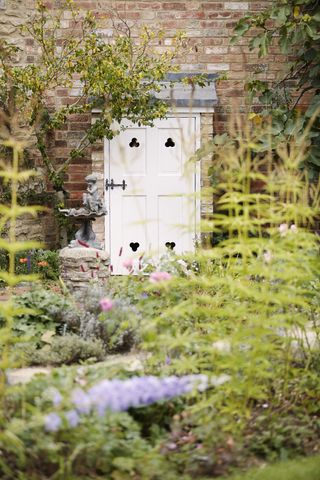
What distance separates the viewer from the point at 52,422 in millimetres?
2926

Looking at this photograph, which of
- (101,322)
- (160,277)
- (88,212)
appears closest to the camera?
(160,277)

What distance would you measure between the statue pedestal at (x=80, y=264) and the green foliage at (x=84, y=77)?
2.08 m

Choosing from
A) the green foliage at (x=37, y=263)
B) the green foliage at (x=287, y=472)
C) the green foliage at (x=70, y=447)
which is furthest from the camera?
the green foliage at (x=37, y=263)

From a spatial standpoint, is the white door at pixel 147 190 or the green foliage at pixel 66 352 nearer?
the green foliage at pixel 66 352

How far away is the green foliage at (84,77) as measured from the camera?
9023 millimetres

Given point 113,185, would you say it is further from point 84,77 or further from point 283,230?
point 283,230

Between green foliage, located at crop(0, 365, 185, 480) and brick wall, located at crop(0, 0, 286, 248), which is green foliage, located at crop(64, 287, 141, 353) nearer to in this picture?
green foliage, located at crop(0, 365, 185, 480)

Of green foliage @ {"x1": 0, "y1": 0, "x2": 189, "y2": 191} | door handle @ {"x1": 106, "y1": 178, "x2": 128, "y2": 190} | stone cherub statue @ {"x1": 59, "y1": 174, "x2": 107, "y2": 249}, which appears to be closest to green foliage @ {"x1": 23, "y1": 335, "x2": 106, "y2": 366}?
stone cherub statue @ {"x1": 59, "y1": 174, "x2": 107, "y2": 249}

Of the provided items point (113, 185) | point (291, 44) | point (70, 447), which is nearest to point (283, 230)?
point (70, 447)

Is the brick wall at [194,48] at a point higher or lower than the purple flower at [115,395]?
higher

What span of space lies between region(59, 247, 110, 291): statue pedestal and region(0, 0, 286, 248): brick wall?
2839 millimetres

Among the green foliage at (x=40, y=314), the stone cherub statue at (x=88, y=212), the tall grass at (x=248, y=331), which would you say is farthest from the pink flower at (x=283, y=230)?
the stone cherub statue at (x=88, y=212)

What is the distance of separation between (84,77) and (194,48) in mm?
1678

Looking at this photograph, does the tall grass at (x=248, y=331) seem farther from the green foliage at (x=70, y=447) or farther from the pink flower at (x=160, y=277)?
the green foliage at (x=70, y=447)
